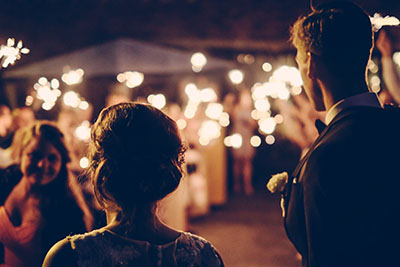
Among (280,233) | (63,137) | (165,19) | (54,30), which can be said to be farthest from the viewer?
(165,19)

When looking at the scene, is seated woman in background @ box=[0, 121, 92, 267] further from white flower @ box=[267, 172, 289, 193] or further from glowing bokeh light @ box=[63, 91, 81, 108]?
glowing bokeh light @ box=[63, 91, 81, 108]

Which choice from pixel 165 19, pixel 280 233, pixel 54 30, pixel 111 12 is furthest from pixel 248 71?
pixel 280 233

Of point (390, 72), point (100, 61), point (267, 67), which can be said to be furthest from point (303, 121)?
point (267, 67)

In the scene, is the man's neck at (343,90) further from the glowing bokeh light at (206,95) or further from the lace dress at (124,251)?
the glowing bokeh light at (206,95)

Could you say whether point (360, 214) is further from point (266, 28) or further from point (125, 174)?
point (266, 28)

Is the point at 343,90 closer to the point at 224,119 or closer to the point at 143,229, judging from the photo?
the point at 143,229

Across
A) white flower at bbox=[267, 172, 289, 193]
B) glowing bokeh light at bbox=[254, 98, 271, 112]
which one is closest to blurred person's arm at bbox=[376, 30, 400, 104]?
white flower at bbox=[267, 172, 289, 193]

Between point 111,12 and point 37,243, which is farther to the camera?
point 111,12

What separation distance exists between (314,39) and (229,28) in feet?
30.7

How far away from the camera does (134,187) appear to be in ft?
5.11

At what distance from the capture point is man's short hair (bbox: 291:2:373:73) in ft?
6.11

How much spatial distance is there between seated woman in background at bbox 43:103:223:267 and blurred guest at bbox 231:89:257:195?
26.3ft

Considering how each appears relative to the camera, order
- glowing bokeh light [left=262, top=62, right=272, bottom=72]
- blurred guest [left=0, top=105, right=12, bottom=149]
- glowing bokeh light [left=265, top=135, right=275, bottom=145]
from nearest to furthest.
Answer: blurred guest [left=0, top=105, right=12, bottom=149] → glowing bokeh light [left=265, top=135, right=275, bottom=145] → glowing bokeh light [left=262, top=62, right=272, bottom=72]

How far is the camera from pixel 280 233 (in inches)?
274
